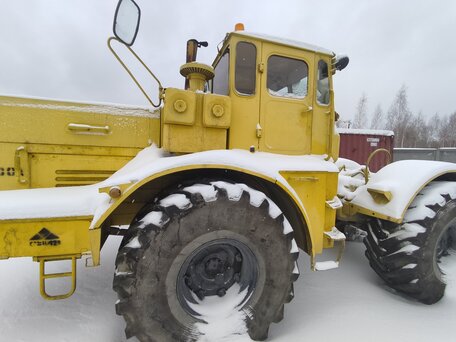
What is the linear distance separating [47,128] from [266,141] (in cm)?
219

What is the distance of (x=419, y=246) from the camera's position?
286 centimetres

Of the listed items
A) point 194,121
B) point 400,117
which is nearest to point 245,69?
point 194,121

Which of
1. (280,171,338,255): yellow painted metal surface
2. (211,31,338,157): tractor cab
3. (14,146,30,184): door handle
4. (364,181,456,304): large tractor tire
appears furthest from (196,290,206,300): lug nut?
(364,181,456,304): large tractor tire

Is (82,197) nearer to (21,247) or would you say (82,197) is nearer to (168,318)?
(21,247)

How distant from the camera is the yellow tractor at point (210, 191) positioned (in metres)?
2.07

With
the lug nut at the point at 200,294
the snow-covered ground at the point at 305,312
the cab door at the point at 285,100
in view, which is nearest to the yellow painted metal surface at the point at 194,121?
the cab door at the point at 285,100

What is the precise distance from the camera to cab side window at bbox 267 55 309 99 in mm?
2861

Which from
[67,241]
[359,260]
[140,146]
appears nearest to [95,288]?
[67,241]

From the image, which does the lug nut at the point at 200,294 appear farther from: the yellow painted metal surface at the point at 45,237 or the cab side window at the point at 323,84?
the cab side window at the point at 323,84

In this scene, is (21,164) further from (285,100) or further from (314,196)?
(314,196)

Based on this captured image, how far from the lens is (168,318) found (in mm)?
2111

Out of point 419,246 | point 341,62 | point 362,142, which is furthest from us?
point 362,142

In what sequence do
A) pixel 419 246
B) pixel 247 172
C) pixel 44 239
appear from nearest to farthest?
pixel 44 239 < pixel 247 172 < pixel 419 246

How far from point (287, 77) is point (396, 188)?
180 cm
